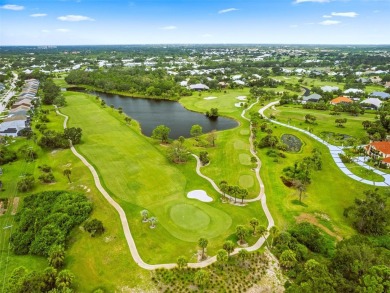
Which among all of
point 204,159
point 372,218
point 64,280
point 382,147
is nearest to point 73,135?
point 204,159

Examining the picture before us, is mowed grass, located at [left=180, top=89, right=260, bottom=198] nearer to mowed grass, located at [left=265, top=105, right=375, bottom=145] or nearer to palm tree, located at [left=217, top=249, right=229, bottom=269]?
mowed grass, located at [left=265, top=105, right=375, bottom=145]

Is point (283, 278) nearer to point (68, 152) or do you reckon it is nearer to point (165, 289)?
point (165, 289)

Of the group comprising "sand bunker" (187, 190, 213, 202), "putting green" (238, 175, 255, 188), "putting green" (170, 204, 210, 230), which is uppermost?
"putting green" (238, 175, 255, 188)

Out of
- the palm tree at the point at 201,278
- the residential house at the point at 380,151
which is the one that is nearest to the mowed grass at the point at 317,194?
the residential house at the point at 380,151

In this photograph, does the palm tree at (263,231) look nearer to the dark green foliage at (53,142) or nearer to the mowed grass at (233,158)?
the mowed grass at (233,158)

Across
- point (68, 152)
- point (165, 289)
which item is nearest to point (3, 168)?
point (68, 152)

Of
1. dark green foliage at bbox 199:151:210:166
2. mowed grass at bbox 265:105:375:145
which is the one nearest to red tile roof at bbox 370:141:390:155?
mowed grass at bbox 265:105:375:145
